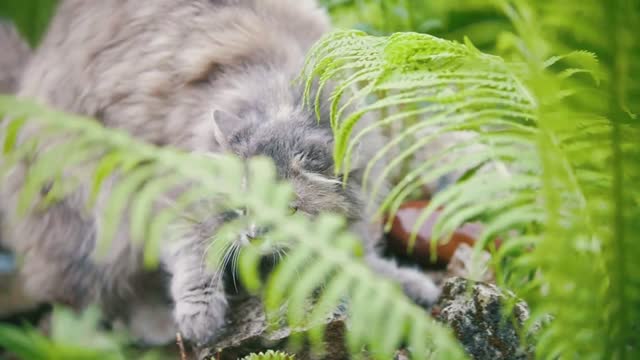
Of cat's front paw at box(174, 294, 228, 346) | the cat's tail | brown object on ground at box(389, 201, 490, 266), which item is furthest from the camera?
the cat's tail

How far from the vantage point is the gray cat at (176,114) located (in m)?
3.38

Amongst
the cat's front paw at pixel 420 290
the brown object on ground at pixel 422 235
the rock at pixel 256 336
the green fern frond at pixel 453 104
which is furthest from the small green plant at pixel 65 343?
the brown object on ground at pixel 422 235

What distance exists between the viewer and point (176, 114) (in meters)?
3.88

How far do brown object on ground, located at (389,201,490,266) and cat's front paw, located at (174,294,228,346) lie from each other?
3.29 ft

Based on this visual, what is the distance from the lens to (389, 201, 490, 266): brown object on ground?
13.1 feet

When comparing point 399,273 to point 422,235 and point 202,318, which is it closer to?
point 422,235

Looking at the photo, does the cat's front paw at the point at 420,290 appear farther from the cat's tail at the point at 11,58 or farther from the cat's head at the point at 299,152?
the cat's tail at the point at 11,58

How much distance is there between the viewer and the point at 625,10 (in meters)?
1.77

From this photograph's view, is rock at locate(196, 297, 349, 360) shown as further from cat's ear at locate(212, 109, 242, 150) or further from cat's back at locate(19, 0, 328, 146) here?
cat's back at locate(19, 0, 328, 146)

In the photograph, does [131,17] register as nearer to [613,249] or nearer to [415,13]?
[415,13]

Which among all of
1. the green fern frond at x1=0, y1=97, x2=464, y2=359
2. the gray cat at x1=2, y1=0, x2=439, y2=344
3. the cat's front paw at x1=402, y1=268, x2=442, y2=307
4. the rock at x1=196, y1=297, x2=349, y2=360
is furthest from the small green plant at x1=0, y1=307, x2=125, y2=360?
Answer: the cat's front paw at x1=402, y1=268, x2=442, y2=307

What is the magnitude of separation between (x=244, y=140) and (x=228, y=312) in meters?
0.78

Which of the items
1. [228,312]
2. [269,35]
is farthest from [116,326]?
[269,35]

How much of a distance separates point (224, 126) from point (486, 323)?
133 cm
